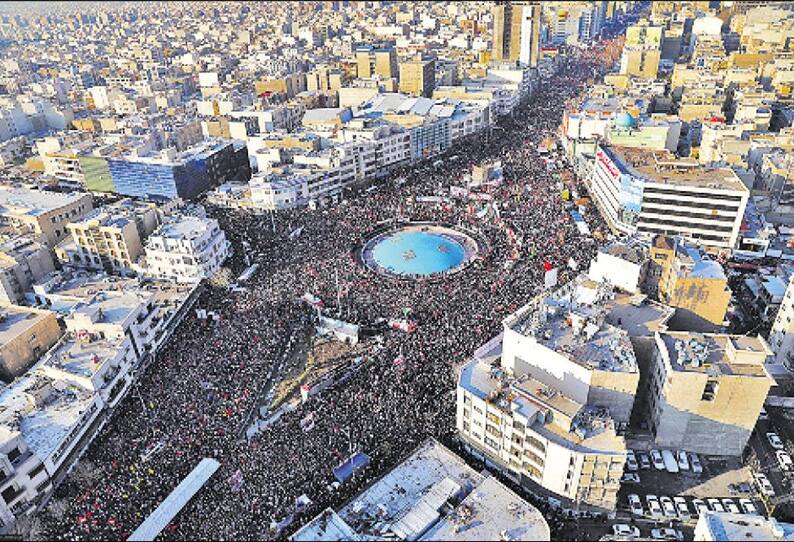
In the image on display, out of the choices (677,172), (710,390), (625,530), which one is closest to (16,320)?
(625,530)

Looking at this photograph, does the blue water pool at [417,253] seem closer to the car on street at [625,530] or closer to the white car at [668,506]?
the white car at [668,506]

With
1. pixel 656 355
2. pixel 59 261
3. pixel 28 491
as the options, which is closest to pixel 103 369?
pixel 28 491

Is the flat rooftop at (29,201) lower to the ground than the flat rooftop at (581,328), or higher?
higher

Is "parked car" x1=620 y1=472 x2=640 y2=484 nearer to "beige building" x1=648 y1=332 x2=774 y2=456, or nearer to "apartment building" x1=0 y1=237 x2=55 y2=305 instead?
"beige building" x1=648 y1=332 x2=774 y2=456

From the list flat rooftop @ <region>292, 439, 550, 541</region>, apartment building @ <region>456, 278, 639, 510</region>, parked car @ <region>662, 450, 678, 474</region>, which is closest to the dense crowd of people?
flat rooftop @ <region>292, 439, 550, 541</region>

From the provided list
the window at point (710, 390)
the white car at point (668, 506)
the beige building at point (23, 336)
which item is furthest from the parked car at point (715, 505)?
the beige building at point (23, 336)

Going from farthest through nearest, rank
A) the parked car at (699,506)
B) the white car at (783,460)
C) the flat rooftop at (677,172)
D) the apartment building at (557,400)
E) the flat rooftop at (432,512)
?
the flat rooftop at (677,172) → the white car at (783,460) → the parked car at (699,506) → the apartment building at (557,400) → the flat rooftop at (432,512)

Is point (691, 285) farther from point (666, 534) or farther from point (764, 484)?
point (666, 534)
